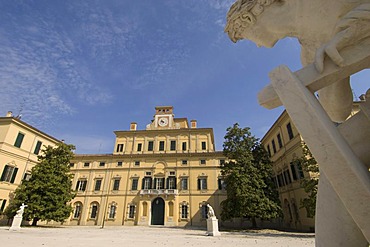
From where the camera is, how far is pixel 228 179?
1919 cm

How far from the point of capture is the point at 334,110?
5.42 feet

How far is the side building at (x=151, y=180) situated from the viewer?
25062mm

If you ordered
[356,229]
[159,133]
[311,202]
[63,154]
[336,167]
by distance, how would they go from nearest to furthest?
1. [336,167]
2. [356,229]
3. [311,202]
4. [63,154]
5. [159,133]

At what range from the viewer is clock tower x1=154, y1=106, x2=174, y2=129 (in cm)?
3172

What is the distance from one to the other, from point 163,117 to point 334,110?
30.9 meters

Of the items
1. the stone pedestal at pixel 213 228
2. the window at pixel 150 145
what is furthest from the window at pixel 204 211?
the stone pedestal at pixel 213 228

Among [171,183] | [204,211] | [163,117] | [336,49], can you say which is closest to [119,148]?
[163,117]

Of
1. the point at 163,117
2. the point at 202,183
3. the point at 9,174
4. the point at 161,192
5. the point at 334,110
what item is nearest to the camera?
the point at 334,110

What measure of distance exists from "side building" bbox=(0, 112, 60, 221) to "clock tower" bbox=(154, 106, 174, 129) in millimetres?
15655

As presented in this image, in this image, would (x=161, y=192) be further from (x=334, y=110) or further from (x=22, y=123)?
(x=334, y=110)

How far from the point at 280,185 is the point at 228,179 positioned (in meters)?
7.79

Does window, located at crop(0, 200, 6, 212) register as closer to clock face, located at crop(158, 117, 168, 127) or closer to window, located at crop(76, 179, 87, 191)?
window, located at crop(76, 179, 87, 191)

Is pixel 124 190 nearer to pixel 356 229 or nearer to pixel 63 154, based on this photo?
pixel 63 154

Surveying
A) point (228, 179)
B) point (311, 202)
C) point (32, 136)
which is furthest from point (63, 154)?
point (311, 202)
